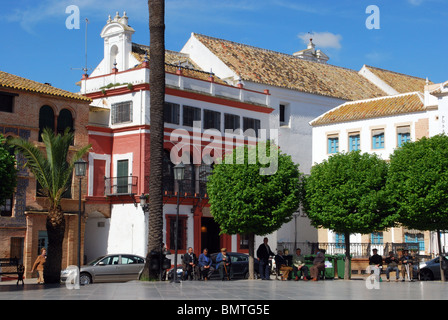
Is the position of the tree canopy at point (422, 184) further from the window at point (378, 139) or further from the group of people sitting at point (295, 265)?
the window at point (378, 139)

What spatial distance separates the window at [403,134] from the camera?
1687 inches

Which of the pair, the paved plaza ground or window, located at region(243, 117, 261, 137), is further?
window, located at region(243, 117, 261, 137)

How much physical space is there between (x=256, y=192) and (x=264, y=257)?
4028 mm

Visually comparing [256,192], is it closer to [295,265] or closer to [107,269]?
[295,265]

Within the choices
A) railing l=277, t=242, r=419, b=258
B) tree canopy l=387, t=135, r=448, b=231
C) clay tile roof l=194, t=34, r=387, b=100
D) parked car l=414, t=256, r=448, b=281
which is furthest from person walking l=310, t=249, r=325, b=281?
clay tile roof l=194, t=34, r=387, b=100

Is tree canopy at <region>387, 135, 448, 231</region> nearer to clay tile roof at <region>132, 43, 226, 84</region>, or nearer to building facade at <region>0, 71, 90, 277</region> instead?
clay tile roof at <region>132, 43, 226, 84</region>

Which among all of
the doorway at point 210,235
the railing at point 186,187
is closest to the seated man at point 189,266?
the railing at point 186,187

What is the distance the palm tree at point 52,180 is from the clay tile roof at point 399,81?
3657 cm

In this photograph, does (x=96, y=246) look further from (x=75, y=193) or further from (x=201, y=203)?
(x=201, y=203)

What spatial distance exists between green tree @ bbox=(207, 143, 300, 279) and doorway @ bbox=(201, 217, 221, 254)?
733cm

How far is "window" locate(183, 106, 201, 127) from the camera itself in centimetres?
4062
